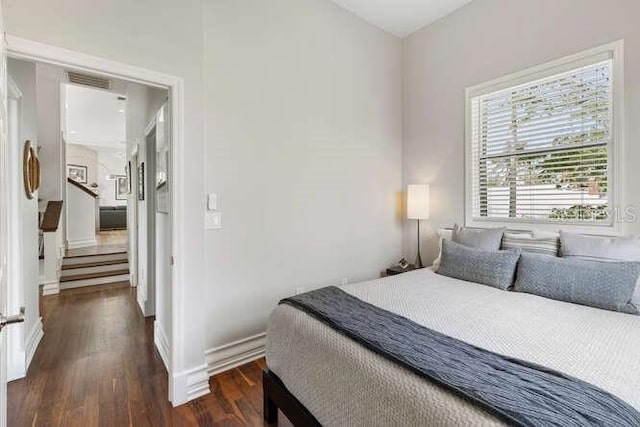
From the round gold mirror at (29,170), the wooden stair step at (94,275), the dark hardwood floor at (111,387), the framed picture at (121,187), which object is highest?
the framed picture at (121,187)

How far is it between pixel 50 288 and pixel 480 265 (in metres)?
5.39

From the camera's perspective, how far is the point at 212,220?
7.49ft

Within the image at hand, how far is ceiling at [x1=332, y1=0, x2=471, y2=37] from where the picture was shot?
3008mm

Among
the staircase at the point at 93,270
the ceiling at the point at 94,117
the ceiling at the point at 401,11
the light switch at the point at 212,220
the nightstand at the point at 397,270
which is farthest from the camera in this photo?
the ceiling at the point at 94,117

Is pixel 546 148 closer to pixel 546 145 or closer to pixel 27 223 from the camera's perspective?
pixel 546 145

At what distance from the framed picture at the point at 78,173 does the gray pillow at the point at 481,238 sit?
469 inches

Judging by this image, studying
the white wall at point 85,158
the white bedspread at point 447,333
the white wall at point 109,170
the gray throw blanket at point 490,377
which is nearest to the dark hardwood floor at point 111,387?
the white bedspread at point 447,333

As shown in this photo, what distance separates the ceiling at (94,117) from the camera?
567 centimetres

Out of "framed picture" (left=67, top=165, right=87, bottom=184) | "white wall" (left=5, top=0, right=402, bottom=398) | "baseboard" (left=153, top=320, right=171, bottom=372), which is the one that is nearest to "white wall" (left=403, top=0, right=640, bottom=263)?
"white wall" (left=5, top=0, right=402, bottom=398)

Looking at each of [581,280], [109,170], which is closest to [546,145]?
[581,280]

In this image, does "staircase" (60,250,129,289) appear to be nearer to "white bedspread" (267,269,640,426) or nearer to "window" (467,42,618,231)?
"white bedspread" (267,269,640,426)

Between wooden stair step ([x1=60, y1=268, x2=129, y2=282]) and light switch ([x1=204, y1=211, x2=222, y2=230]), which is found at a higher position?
light switch ([x1=204, y1=211, x2=222, y2=230])

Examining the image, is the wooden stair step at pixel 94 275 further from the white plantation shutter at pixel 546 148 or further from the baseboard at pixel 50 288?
the white plantation shutter at pixel 546 148

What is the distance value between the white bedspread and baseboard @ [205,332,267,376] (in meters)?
0.76
